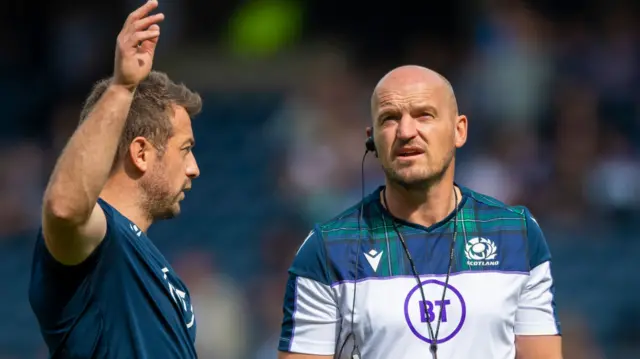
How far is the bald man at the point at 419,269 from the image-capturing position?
4.10m

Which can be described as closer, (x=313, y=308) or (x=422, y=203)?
A: (x=313, y=308)

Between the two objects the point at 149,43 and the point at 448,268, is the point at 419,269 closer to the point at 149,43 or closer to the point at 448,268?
the point at 448,268

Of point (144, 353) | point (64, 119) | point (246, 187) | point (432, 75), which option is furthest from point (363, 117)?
point (144, 353)

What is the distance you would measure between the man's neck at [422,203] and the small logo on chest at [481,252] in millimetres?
165

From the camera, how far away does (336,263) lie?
13.8ft

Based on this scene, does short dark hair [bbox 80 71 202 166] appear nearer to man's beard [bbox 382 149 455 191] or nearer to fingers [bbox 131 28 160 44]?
fingers [bbox 131 28 160 44]

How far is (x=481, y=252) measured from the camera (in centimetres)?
425

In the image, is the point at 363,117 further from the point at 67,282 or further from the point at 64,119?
the point at 67,282

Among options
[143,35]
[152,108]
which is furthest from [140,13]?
[152,108]

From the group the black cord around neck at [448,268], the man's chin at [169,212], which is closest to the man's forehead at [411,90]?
the black cord around neck at [448,268]

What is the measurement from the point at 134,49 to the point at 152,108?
2.25 feet

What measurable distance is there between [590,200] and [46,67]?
572 centimetres

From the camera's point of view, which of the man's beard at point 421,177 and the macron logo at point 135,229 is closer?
the macron logo at point 135,229

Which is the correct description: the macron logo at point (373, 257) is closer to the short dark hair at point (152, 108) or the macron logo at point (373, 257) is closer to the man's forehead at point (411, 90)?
the man's forehead at point (411, 90)
